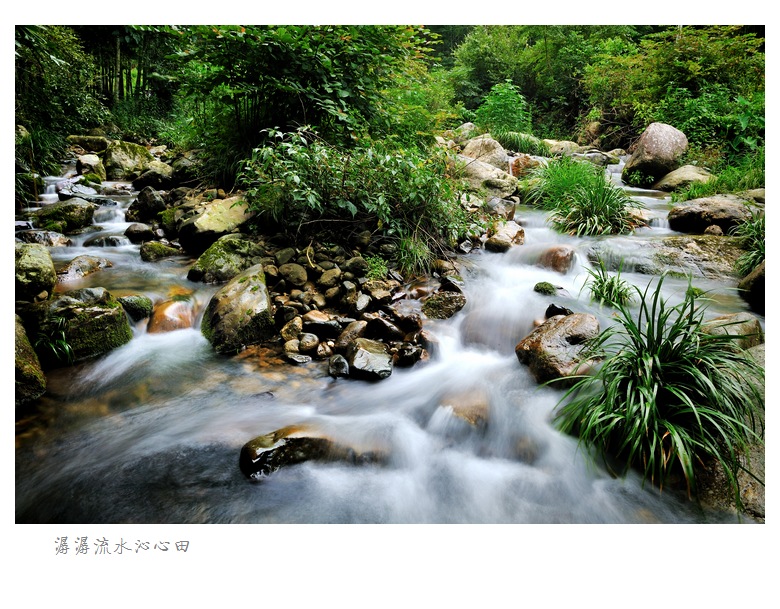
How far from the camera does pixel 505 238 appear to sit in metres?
5.10

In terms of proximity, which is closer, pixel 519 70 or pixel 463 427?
pixel 463 427

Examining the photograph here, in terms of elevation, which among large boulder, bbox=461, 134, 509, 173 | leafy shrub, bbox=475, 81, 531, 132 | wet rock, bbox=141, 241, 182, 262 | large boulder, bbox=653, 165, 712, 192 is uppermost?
leafy shrub, bbox=475, 81, 531, 132

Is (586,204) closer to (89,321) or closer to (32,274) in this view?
(89,321)

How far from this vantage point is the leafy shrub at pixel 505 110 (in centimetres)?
1029

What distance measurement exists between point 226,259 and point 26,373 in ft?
6.42

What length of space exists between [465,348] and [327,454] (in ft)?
5.25

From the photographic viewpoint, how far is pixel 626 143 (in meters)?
10.7

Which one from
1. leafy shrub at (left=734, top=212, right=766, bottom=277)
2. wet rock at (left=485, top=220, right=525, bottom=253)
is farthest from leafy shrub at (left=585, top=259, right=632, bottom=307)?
wet rock at (left=485, top=220, right=525, bottom=253)

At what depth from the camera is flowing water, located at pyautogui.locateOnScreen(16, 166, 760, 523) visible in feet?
6.72

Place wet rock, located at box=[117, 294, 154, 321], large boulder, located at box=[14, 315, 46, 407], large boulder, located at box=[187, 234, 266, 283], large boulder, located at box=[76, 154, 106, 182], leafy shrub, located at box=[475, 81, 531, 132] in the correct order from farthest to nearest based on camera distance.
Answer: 1. leafy shrub, located at box=[475, 81, 531, 132]
2. large boulder, located at box=[76, 154, 106, 182]
3. large boulder, located at box=[187, 234, 266, 283]
4. wet rock, located at box=[117, 294, 154, 321]
5. large boulder, located at box=[14, 315, 46, 407]

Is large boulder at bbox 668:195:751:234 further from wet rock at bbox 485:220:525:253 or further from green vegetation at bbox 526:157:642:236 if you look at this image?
wet rock at bbox 485:220:525:253

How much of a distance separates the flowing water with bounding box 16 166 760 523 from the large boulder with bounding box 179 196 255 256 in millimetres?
1188
